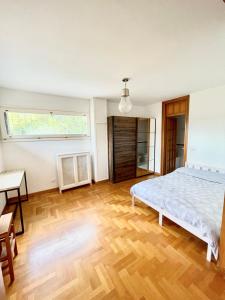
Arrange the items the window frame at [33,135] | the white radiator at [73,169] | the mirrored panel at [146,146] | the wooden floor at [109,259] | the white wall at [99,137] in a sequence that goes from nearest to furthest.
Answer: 1. the wooden floor at [109,259]
2. the window frame at [33,135]
3. the white radiator at [73,169]
4. the white wall at [99,137]
5. the mirrored panel at [146,146]

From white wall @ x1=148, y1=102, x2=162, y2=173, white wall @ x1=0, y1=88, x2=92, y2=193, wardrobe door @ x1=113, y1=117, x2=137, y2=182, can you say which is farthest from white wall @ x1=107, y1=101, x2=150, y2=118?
white wall @ x1=0, y1=88, x2=92, y2=193

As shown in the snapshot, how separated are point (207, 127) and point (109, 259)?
3344 mm

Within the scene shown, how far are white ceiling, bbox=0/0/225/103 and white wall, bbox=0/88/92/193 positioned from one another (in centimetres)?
54

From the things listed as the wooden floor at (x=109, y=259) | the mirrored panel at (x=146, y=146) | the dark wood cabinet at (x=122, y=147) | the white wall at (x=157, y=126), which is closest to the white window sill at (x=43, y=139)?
the dark wood cabinet at (x=122, y=147)

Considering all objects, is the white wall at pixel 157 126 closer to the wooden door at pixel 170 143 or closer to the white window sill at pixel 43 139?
the wooden door at pixel 170 143

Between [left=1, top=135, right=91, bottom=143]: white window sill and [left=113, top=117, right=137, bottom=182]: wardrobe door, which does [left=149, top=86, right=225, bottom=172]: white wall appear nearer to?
[left=113, top=117, right=137, bottom=182]: wardrobe door

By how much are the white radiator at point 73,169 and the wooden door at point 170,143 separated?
2582 millimetres

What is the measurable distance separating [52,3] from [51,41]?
18.4 inches

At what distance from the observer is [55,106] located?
3.35 m

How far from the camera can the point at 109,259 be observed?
62.0 inches

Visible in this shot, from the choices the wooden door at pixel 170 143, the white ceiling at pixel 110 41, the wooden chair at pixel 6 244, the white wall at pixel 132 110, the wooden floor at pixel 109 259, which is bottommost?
the wooden floor at pixel 109 259

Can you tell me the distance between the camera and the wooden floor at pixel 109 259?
126 centimetres

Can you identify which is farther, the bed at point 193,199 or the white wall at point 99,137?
the white wall at point 99,137

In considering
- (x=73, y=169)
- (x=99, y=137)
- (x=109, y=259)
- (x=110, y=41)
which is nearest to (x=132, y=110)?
(x=99, y=137)
